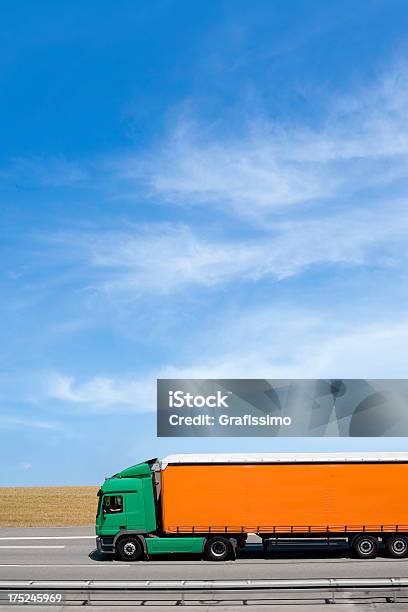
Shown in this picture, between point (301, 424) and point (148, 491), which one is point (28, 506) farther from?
point (148, 491)

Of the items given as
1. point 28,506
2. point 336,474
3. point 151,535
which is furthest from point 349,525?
point 28,506

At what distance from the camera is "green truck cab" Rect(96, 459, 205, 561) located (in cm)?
2502

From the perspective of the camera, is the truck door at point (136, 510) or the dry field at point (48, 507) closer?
the truck door at point (136, 510)

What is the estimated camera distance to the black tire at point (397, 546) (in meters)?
25.3

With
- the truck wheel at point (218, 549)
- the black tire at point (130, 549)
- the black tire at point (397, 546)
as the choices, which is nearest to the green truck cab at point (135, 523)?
the black tire at point (130, 549)

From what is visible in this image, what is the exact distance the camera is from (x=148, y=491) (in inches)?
1011

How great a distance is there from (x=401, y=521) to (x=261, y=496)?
511 cm

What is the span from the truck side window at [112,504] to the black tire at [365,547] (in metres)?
8.51

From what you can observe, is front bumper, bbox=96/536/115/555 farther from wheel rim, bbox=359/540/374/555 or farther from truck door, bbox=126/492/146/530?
wheel rim, bbox=359/540/374/555

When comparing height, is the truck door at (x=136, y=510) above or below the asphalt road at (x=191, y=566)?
above

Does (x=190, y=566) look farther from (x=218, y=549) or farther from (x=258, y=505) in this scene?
(x=258, y=505)
